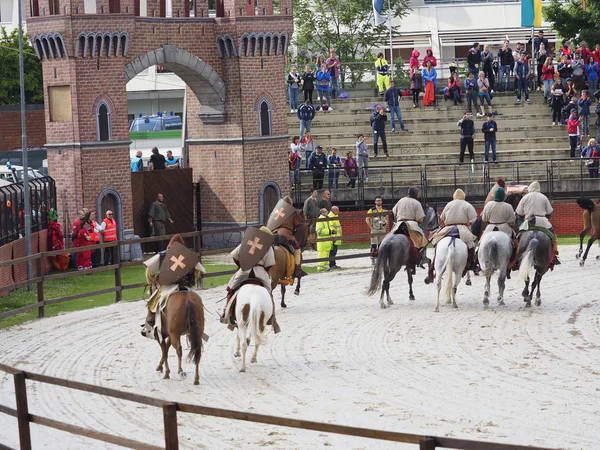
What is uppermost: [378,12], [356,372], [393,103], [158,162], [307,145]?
[378,12]

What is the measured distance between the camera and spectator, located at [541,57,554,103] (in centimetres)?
4450

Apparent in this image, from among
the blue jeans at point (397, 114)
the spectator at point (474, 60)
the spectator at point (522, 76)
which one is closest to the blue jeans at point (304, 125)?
the blue jeans at point (397, 114)

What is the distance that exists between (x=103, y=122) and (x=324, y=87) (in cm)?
1124

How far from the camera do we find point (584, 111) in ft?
138

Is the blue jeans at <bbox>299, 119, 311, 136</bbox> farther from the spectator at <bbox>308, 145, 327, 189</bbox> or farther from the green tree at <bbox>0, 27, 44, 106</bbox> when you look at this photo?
the green tree at <bbox>0, 27, 44, 106</bbox>


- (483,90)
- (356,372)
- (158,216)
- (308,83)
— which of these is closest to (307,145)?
(308,83)

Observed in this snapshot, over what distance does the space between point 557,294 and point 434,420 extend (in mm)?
11027

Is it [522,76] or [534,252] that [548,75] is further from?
[534,252]

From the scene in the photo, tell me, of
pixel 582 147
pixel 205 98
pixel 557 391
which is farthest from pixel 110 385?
pixel 582 147

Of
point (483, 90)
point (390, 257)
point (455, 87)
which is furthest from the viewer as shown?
point (455, 87)

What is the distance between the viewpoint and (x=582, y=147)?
41.2 metres

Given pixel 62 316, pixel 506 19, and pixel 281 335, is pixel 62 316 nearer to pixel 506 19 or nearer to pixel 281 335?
pixel 281 335

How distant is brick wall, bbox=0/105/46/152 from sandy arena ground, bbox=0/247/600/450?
43.9m

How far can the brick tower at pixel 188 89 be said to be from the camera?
36125 mm
